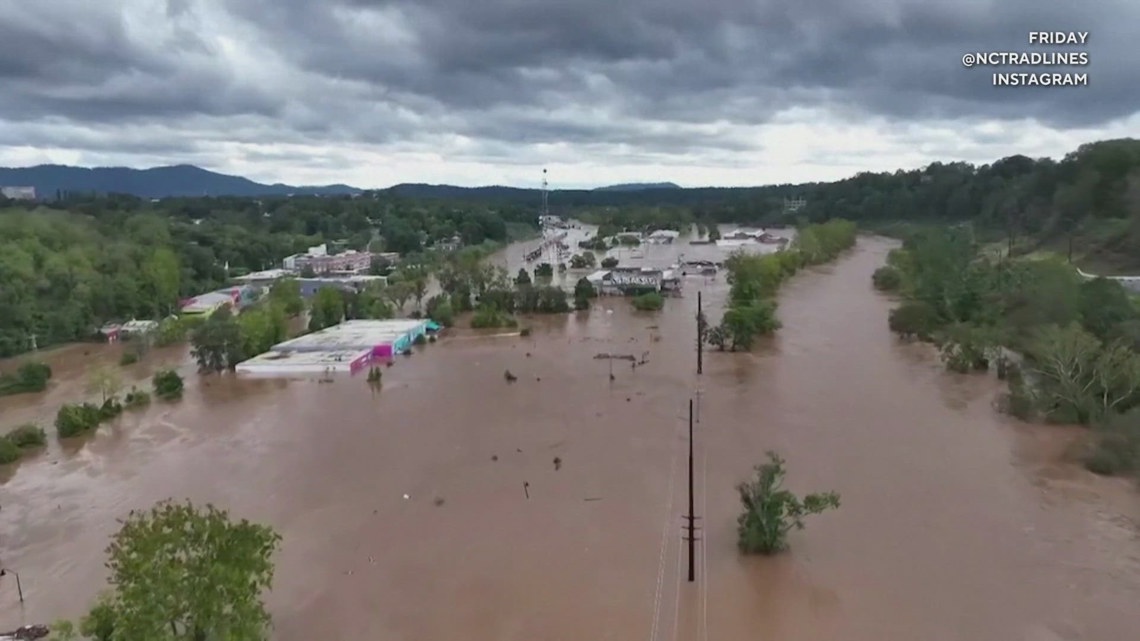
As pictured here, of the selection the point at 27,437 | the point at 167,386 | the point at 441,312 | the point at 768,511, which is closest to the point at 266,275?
the point at 441,312

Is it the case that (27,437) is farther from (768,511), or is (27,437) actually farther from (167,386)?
(768,511)

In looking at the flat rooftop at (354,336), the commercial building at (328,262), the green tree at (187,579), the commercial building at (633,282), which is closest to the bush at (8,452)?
the flat rooftop at (354,336)

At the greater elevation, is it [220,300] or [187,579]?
[187,579]

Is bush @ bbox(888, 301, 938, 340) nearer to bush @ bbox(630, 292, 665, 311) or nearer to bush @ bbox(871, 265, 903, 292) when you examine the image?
bush @ bbox(630, 292, 665, 311)

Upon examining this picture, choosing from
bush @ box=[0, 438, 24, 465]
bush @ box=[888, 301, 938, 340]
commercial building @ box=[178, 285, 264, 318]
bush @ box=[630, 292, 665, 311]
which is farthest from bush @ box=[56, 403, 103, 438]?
bush @ box=[888, 301, 938, 340]

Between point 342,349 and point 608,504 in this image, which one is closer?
point 608,504

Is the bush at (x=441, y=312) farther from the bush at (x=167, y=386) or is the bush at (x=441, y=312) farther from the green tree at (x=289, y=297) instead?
the bush at (x=167, y=386)
